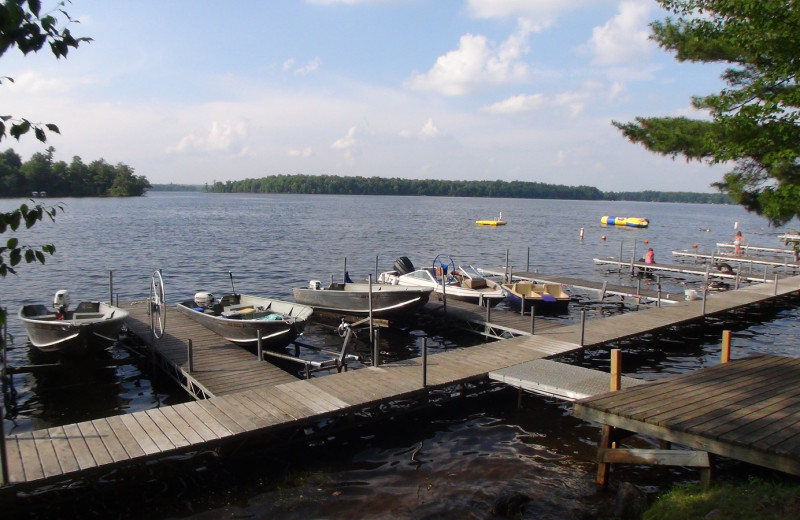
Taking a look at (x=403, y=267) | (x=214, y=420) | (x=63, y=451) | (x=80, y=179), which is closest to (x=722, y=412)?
(x=214, y=420)

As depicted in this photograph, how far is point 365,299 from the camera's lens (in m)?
19.1

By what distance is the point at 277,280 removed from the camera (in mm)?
29984

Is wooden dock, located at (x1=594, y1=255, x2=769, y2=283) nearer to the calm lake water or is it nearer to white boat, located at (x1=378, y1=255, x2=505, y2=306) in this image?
the calm lake water

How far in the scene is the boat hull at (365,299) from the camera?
18.1 m

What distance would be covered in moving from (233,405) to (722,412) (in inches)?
295

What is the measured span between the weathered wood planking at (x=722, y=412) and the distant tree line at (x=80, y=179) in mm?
110108

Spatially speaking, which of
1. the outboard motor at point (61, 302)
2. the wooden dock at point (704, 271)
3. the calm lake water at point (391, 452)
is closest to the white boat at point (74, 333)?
the calm lake water at point (391, 452)

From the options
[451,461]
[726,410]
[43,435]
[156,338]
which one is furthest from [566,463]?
[156,338]

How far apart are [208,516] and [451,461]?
3881mm

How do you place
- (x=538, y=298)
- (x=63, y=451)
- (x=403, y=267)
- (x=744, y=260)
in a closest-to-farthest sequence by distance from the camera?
1. (x=63, y=451)
2. (x=538, y=298)
3. (x=403, y=267)
4. (x=744, y=260)

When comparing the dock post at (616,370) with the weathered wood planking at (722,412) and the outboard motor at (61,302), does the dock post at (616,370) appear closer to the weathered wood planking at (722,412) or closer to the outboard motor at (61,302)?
the weathered wood planking at (722,412)

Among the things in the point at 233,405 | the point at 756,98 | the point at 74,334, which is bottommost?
the point at 233,405

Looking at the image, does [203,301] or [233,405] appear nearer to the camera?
[233,405]

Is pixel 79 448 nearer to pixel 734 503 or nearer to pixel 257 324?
pixel 257 324
